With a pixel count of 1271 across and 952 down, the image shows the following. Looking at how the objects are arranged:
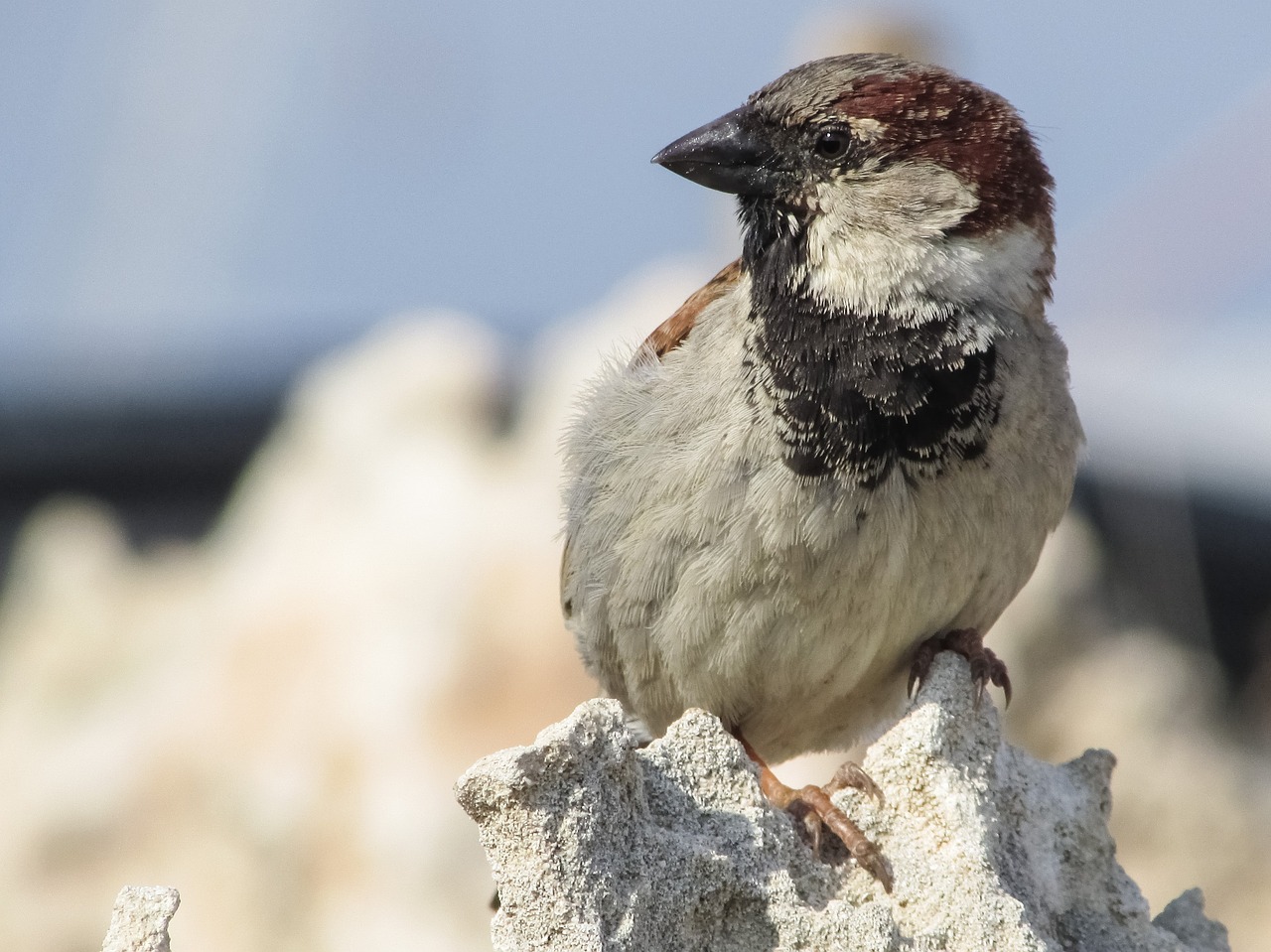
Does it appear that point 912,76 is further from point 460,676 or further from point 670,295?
point 670,295

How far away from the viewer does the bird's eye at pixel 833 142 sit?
9.32ft

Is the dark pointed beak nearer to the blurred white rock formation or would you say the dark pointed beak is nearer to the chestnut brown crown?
the chestnut brown crown

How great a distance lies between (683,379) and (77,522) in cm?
528

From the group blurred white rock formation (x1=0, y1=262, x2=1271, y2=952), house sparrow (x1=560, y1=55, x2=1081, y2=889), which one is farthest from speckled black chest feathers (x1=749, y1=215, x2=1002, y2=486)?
blurred white rock formation (x1=0, y1=262, x2=1271, y2=952)

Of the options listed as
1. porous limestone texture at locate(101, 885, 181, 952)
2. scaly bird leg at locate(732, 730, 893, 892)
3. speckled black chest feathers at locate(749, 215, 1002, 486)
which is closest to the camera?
porous limestone texture at locate(101, 885, 181, 952)

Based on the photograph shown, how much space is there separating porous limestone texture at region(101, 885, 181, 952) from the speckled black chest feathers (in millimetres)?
1330

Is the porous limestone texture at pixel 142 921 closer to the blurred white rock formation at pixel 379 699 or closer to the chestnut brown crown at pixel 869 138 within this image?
the chestnut brown crown at pixel 869 138

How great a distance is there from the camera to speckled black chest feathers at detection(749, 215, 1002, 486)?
8.91 ft

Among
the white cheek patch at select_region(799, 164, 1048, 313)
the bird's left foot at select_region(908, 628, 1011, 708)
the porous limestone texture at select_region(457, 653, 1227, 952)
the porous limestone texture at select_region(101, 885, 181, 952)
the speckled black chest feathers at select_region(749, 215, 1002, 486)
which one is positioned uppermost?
the white cheek patch at select_region(799, 164, 1048, 313)

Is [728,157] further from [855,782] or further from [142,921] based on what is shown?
[142,921]

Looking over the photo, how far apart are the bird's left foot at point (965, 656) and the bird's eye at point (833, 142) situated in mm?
914

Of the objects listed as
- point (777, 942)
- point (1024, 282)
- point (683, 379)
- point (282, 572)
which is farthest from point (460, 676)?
point (777, 942)

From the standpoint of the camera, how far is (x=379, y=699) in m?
5.20

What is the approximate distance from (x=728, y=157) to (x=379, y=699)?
9.33 feet
